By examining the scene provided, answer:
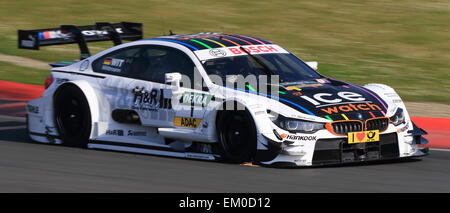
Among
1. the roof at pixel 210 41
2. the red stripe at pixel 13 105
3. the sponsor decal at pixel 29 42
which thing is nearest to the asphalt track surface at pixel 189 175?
the roof at pixel 210 41

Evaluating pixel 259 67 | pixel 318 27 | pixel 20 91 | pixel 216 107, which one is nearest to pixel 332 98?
pixel 259 67

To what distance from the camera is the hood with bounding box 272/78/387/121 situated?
23.6 ft

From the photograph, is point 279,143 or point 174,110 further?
point 174,110

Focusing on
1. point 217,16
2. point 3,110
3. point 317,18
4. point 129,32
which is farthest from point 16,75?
point 317,18

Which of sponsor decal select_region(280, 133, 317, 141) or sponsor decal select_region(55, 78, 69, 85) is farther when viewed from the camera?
sponsor decal select_region(55, 78, 69, 85)

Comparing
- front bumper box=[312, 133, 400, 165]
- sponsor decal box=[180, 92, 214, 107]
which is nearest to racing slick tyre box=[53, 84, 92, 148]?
sponsor decal box=[180, 92, 214, 107]

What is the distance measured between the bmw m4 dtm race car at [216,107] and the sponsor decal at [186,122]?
0.01 meters

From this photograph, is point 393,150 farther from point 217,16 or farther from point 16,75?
point 217,16

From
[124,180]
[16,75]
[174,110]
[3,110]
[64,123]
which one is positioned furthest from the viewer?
[16,75]

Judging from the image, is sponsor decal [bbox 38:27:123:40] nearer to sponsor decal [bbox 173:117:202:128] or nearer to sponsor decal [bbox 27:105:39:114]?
sponsor decal [bbox 27:105:39:114]

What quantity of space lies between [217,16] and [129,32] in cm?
1125

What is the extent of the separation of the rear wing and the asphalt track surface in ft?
5.44

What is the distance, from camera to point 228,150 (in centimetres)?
756
